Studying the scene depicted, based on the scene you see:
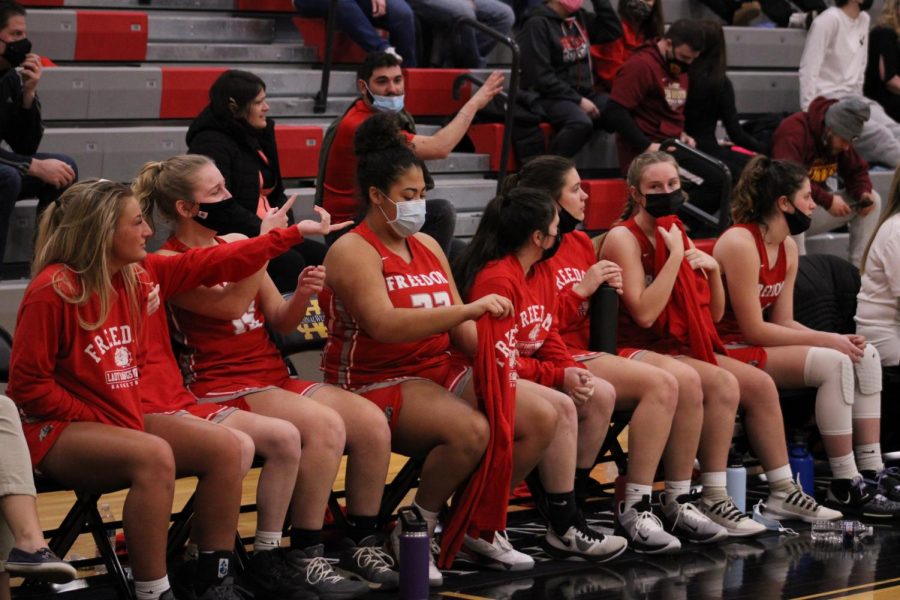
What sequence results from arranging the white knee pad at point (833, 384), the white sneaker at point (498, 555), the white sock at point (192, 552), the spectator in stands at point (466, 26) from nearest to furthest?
the white sock at point (192, 552) < the white sneaker at point (498, 555) < the white knee pad at point (833, 384) < the spectator in stands at point (466, 26)

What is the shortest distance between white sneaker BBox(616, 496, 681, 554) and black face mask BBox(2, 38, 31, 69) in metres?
3.13

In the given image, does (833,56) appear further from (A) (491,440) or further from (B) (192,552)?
(B) (192,552)

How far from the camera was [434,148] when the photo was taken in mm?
5852

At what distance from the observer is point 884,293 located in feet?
19.2

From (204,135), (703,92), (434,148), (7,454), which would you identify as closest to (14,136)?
(204,135)

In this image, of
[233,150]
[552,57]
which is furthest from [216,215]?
[552,57]

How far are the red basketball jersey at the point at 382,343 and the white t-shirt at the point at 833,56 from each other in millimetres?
4664

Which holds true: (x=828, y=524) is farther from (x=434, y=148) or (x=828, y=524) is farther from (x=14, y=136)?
(x=14, y=136)

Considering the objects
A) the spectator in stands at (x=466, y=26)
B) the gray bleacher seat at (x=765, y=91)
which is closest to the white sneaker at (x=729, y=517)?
the spectator in stands at (x=466, y=26)

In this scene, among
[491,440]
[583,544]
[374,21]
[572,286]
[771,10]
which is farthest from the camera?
[771,10]

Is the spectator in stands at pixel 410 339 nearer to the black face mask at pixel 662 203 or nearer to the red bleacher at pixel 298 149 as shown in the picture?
the black face mask at pixel 662 203

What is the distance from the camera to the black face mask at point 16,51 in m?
5.99

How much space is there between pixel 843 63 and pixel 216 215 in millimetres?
5462

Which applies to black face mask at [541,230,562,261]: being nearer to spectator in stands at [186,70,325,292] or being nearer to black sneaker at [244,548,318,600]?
spectator in stands at [186,70,325,292]
